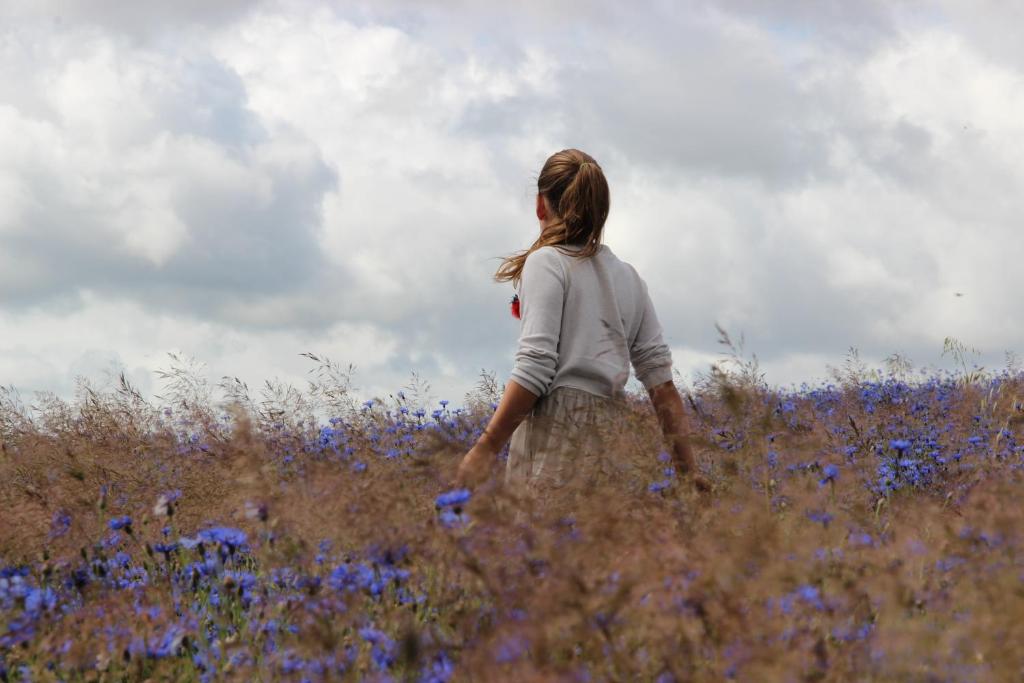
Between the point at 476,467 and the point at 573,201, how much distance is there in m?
1.09

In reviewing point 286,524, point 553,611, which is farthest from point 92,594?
point 553,611

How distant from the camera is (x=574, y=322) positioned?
356 cm

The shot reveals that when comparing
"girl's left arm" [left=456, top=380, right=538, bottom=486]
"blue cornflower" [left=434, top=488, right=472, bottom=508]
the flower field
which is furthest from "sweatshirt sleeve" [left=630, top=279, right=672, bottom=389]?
"blue cornflower" [left=434, top=488, right=472, bottom=508]

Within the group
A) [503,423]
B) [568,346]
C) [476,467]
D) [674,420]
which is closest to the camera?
[476,467]

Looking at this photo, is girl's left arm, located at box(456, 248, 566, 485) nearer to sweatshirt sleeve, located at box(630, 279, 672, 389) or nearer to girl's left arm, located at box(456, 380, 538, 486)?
girl's left arm, located at box(456, 380, 538, 486)

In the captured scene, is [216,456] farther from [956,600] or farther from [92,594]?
[956,600]

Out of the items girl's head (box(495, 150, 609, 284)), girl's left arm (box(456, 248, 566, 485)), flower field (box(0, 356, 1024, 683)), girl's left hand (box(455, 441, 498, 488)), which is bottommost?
flower field (box(0, 356, 1024, 683))

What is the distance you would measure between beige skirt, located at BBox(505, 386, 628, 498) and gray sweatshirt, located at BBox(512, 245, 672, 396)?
2.1 inches

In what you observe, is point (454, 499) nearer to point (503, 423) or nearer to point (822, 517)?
point (503, 423)

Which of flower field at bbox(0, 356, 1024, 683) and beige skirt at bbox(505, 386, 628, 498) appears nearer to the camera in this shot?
flower field at bbox(0, 356, 1024, 683)

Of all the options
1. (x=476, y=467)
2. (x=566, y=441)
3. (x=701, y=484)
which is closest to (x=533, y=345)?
(x=566, y=441)

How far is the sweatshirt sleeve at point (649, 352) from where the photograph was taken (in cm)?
387

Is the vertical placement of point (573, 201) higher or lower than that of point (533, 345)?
higher

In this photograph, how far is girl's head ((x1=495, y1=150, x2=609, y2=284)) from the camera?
11.8 ft
